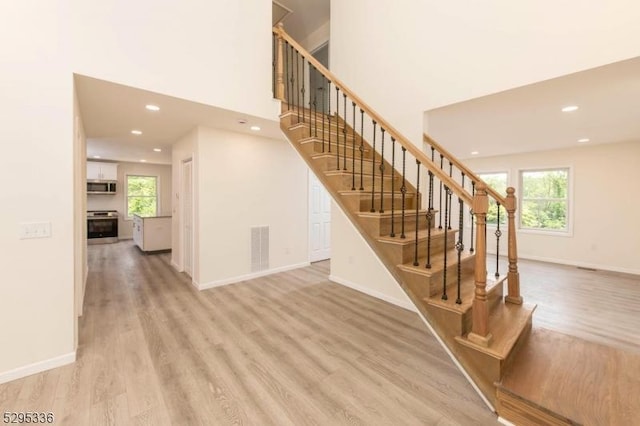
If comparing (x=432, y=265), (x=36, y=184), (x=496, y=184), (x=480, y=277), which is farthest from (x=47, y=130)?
(x=496, y=184)

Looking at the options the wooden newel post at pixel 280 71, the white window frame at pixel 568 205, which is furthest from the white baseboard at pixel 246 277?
the white window frame at pixel 568 205

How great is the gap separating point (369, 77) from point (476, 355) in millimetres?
3704

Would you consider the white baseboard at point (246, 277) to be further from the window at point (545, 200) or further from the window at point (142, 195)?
the window at point (142, 195)

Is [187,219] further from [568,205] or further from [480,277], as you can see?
[568,205]

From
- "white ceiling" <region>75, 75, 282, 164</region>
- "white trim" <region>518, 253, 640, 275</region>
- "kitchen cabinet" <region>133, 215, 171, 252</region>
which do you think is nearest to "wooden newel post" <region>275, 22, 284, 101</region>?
"white ceiling" <region>75, 75, 282, 164</region>

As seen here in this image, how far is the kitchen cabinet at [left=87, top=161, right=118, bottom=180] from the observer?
25.7 ft

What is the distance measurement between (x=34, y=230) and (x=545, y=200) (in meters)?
8.59

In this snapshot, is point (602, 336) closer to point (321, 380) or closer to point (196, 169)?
point (321, 380)

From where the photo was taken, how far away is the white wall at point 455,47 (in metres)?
2.15

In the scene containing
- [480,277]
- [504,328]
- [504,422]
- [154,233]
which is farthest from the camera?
[154,233]

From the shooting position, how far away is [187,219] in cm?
477

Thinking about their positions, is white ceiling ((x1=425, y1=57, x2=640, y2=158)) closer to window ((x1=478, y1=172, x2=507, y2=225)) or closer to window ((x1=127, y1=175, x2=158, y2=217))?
window ((x1=478, y1=172, x2=507, y2=225))

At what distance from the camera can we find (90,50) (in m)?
2.40

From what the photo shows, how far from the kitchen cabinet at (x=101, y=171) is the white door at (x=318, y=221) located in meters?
6.67
